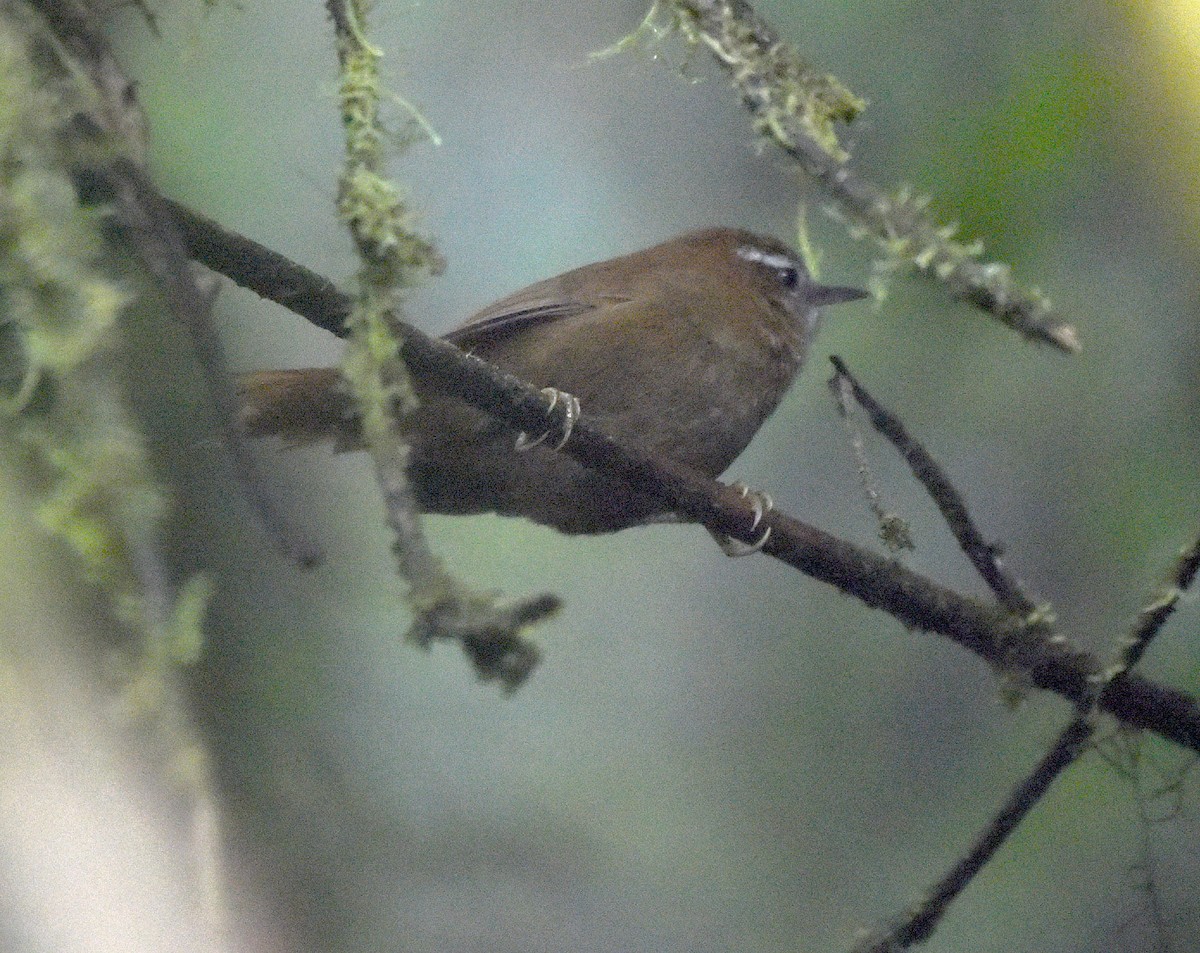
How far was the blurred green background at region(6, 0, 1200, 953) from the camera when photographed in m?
1.93

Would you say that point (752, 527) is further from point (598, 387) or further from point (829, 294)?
point (829, 294)

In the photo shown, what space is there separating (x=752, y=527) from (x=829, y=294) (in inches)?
35.0

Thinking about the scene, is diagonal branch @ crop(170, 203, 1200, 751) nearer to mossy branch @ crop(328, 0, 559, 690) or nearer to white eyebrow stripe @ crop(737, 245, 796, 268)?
mossy branch @ crop(328, 0, 559, 690)

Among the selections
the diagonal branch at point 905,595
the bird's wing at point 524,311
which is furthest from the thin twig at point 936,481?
the bird's wing at point 524,311

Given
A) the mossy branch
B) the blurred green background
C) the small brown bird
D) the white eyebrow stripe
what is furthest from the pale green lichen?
the white eyebrow stripe

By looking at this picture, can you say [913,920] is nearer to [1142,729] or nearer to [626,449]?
[1142,729]

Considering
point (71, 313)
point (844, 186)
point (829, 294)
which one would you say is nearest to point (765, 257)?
point (829, 294)

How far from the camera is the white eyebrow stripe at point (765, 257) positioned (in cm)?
238

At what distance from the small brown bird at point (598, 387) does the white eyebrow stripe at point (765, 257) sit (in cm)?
14

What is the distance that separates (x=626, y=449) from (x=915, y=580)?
44 cm

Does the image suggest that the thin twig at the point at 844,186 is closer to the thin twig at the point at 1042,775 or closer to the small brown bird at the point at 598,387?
the thin twig at the point at 1042,775

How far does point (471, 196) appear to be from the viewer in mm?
2102

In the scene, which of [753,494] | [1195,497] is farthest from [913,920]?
[1195,497]

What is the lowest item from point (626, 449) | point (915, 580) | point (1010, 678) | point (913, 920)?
point (913, 920)
